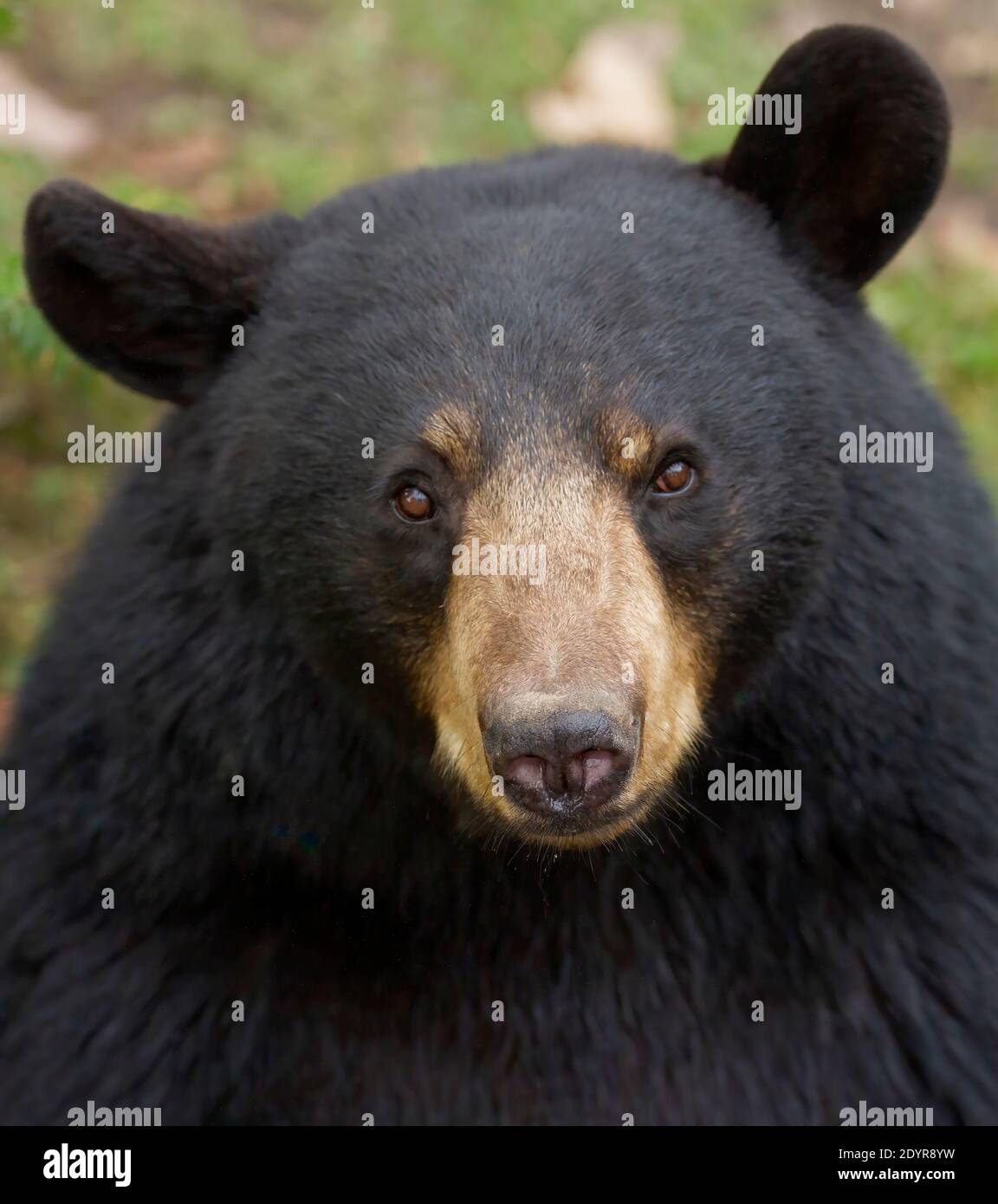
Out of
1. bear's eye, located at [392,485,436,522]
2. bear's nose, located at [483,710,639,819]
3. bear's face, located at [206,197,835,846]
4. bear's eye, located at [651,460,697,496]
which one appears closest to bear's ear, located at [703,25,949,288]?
bear's face, located at [206,197,835,846]

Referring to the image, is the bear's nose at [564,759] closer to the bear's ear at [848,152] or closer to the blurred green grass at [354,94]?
the bear's ear at [848,152]

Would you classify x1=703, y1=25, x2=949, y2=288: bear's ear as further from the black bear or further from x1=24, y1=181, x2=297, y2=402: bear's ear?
x1=24, y1=181, x2=297, y2=402: bear's ear

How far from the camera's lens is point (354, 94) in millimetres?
8461

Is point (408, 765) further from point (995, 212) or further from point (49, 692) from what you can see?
point (995, 212)

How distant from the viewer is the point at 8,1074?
4.24m

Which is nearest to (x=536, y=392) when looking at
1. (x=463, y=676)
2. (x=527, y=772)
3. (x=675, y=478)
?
(x=675, y=478)

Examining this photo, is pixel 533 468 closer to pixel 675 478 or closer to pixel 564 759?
pixel 675 478

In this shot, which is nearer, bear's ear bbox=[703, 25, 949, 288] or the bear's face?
the bear's face

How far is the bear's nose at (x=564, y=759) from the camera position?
3.16 m

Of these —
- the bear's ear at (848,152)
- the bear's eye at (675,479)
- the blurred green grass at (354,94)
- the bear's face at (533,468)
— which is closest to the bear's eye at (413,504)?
the bear's face at (533,468)

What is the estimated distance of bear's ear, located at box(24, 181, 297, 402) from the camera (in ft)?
12.7

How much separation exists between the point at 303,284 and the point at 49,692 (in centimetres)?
121

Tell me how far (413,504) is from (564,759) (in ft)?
2.53

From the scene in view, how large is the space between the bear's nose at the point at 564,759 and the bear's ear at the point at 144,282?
1.34 metres
